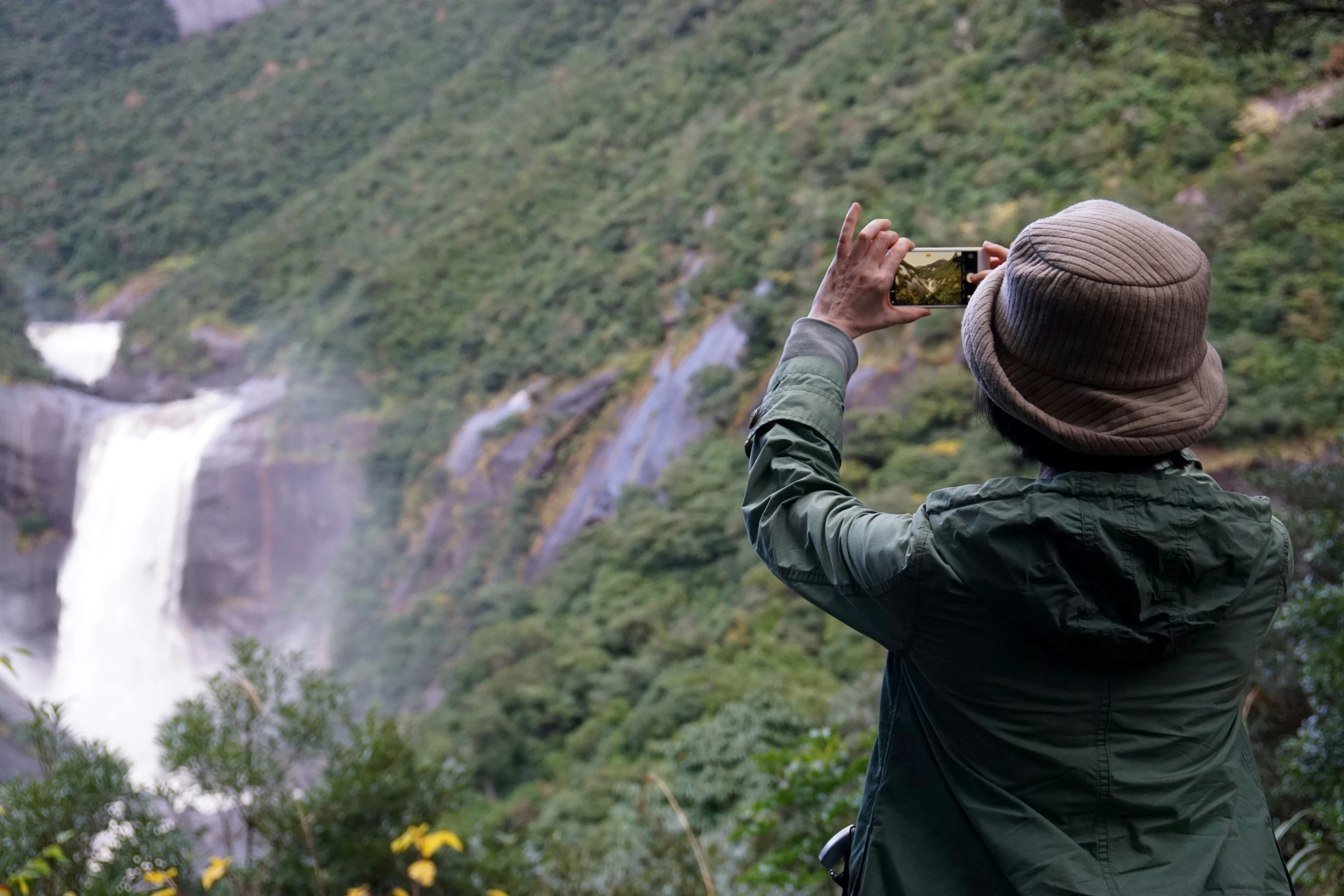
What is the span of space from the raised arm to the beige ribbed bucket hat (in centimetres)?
16

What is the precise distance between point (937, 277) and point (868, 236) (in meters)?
0.12

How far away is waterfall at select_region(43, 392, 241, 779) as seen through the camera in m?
17.4

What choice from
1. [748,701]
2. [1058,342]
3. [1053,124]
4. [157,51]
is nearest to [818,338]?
[1058,342]

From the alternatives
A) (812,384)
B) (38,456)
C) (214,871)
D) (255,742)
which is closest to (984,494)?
(812,384)

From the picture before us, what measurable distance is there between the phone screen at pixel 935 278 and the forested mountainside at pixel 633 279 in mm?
2008

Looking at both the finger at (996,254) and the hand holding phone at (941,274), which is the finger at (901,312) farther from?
the finger at (996,254)

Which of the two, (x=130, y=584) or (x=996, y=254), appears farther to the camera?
(x=130, y=584)

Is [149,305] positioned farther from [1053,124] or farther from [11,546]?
[1053,124]

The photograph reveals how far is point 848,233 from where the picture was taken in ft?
3.33

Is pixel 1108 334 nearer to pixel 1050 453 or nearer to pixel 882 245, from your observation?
pixel 1050 453

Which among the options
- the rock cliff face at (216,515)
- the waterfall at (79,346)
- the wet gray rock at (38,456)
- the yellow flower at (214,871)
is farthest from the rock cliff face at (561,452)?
the waterfall at (79,346)

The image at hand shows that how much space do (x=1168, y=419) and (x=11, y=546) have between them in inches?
864

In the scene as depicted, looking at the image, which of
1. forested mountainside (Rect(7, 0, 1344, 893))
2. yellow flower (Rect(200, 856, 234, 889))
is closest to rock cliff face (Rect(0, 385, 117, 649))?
forested mountainside (Rect(7, 0, 1344, 893))

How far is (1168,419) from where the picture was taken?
81cm
